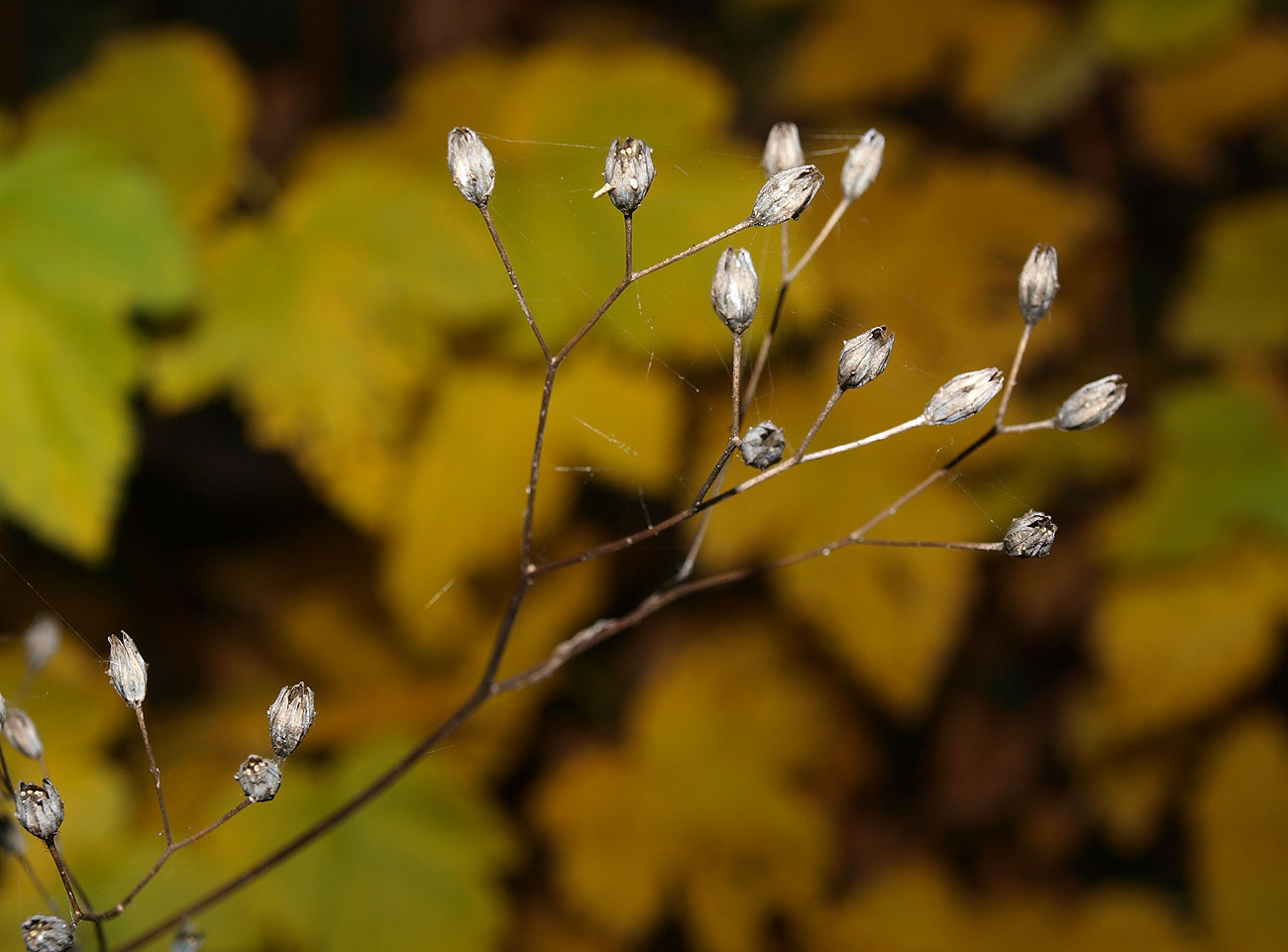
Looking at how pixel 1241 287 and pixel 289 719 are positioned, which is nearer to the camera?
pixel 289 719

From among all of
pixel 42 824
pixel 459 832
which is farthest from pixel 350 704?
pixel 42 824

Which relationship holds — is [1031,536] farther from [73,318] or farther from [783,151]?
[73,318]

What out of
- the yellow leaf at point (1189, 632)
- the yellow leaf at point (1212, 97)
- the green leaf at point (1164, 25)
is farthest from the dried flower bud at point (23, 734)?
the yellow leaf at point (1212, 97)

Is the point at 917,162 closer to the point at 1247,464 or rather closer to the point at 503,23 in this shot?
the point at 1247,464

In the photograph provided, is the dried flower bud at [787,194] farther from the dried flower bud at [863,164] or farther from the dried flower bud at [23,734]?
the dried flower bud at [23,734]

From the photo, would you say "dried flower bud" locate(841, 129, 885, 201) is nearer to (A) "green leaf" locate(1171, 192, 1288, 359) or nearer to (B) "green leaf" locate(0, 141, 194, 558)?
(B) "green leaf" locate(0, 141, 194, 558)

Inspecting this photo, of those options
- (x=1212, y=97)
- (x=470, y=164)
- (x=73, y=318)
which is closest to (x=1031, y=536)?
(x=470, y=164)
